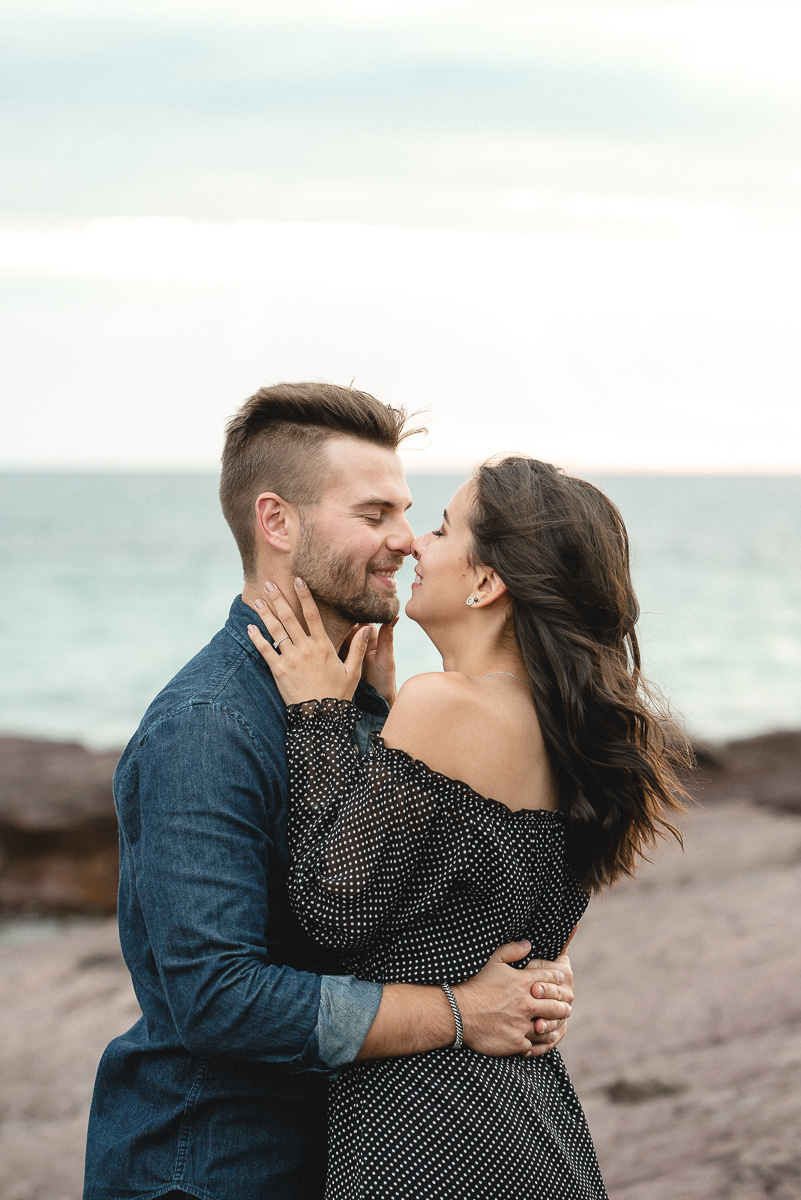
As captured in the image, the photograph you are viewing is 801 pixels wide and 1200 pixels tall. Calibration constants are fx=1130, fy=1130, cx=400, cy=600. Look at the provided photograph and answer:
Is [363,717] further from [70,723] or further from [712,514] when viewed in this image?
[712,514]

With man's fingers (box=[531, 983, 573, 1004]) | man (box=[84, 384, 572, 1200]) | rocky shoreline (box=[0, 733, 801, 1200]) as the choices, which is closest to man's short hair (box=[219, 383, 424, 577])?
man (box=[84, 384, 572, 1200])

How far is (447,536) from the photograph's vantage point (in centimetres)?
285

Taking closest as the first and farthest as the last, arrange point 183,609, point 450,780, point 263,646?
point 450,780 < point 263,646 < point 183,609

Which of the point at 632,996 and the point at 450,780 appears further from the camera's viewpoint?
the point at 632,996

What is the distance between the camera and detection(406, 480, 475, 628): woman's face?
278cm

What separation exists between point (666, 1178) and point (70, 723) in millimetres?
20488

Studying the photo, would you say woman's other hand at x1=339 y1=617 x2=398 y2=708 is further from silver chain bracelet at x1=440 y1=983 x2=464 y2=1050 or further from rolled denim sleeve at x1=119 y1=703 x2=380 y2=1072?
silver chain bracelet at x1=440 y1=983 x2=464 y2=1050

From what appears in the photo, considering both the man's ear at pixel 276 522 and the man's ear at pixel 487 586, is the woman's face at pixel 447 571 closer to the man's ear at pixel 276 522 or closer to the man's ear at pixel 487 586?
the man's ear at pixel 487 586

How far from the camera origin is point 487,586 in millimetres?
2736

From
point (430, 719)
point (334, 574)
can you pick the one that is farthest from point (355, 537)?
point (430, 719)

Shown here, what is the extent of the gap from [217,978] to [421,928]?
461mm

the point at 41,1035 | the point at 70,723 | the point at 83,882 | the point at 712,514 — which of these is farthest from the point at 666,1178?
the point at 712,514

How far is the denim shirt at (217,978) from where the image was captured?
228 centimetres

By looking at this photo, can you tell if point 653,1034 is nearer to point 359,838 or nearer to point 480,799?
point 480,799
